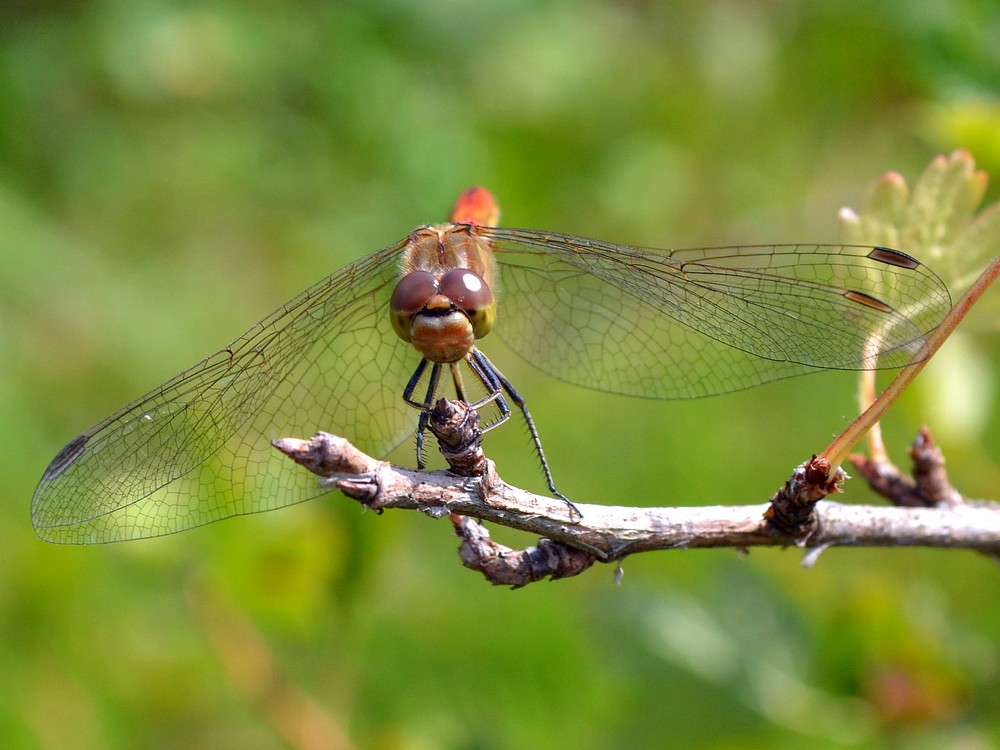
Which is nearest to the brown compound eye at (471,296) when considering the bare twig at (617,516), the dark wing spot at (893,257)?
the bare twig at (617,516)

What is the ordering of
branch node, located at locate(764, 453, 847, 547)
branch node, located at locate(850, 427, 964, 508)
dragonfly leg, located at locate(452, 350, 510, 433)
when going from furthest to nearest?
dragonfly leg, located at locate(452, 350, 510, 433) < branch node, located at locate(850, 427, 964, 508) < branch node, located at locate(764, 453, 847, 547)

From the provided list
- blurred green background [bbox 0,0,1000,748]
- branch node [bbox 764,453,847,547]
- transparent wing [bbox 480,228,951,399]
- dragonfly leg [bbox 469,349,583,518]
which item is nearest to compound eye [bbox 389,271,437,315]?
dragonfly leg [bbox 469,349,583,518]

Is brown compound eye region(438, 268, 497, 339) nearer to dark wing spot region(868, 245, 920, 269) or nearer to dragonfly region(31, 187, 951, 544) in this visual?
dragonfly region(31, 187, 951, 544)

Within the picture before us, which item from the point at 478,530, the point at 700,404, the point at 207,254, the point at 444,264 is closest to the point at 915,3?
the point at 700,404

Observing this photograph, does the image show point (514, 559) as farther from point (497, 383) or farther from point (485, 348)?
point (485, 348)

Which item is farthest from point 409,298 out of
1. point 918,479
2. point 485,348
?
point 485,348

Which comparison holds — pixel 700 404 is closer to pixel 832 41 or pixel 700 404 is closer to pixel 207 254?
pixel 832 41
